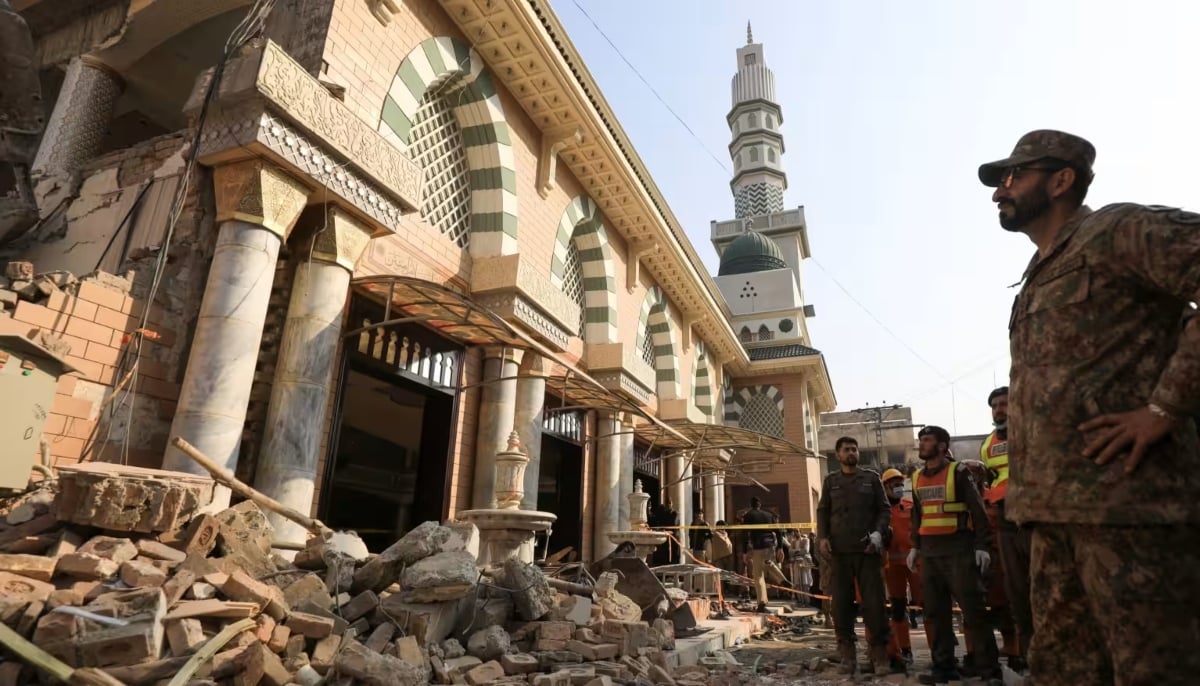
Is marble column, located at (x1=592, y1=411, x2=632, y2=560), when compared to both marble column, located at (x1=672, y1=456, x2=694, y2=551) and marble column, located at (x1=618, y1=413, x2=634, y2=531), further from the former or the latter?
marble column, located at (x1=672, y1=456, x2=694, y2=551)

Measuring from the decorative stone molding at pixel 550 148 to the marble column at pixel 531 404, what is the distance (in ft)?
8.22

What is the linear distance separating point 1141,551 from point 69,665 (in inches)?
134

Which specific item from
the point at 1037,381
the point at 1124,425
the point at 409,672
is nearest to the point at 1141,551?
the point at 1124,425

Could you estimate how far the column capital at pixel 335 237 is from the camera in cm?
492

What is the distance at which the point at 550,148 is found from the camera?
8844mm

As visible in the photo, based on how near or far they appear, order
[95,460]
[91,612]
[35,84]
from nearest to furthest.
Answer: [91,612] < [95,460] < [35,84]

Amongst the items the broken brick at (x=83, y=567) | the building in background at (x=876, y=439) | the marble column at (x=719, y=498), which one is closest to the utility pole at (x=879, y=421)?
the building in background at (x=876, y=439)

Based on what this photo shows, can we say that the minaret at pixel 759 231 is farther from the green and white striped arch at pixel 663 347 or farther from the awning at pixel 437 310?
the awning at pixel 437 310

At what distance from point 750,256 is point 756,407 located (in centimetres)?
763

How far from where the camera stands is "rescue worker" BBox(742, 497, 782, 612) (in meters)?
9.52

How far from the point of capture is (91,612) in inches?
93.2

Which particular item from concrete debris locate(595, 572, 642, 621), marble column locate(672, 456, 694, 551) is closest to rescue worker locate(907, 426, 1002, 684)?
concrete debris locate(595, 572, 642, 621)

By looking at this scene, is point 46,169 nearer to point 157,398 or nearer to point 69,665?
point 157,398

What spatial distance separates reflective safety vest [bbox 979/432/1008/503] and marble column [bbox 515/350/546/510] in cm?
492
